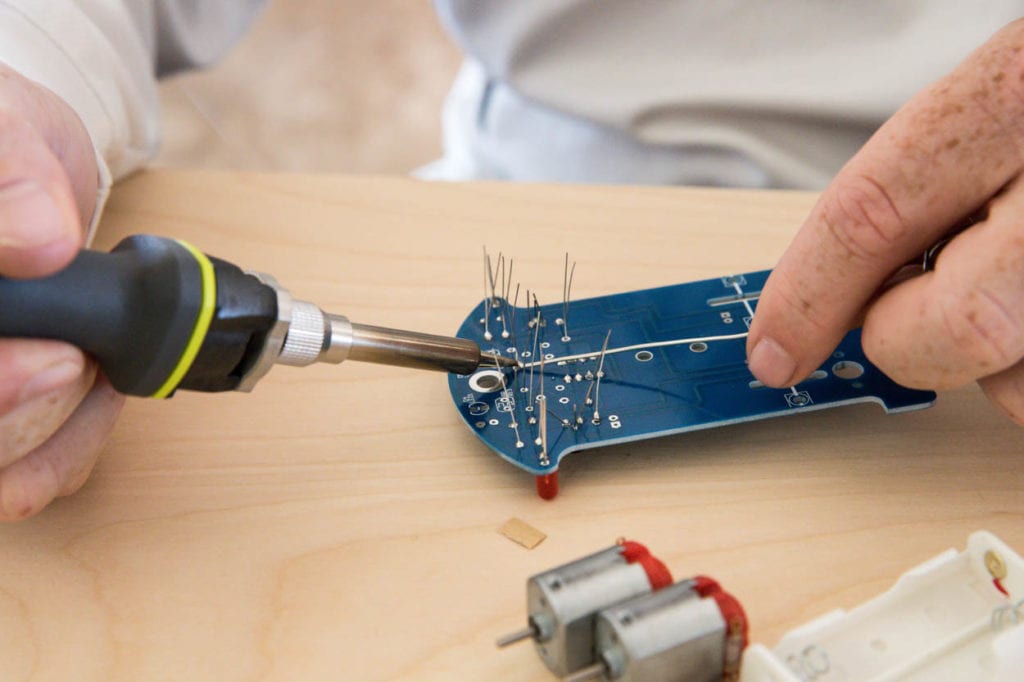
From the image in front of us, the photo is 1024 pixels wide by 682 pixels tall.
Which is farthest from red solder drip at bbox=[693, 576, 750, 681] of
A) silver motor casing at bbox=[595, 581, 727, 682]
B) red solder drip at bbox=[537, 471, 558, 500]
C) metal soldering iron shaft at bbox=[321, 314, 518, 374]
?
metal soldering iron shaft at bbox=[321, 314, 518, 374]

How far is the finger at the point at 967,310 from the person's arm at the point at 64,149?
0.50 m

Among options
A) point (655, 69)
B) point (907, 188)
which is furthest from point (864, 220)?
point (655, 69)

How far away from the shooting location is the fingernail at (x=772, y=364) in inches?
25.5

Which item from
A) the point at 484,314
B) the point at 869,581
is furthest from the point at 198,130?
the point at 869,581

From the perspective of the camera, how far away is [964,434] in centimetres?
68

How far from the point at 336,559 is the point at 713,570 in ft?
0.77

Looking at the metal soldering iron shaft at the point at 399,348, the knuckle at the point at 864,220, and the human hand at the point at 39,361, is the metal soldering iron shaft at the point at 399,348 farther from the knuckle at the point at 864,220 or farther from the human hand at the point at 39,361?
the knuckle at the point at 864,220

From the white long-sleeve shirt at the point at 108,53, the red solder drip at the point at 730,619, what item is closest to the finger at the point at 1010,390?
the red solder drip at the point at 730,619

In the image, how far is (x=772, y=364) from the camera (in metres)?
0.65

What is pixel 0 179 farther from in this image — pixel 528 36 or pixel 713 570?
pixel 528 36

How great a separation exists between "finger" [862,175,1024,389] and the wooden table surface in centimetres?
9

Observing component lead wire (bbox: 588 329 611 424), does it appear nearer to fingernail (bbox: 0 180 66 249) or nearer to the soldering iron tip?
the soldering iron tip

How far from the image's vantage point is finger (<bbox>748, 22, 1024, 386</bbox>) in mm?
583

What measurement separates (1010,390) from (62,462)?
0.62 metres
